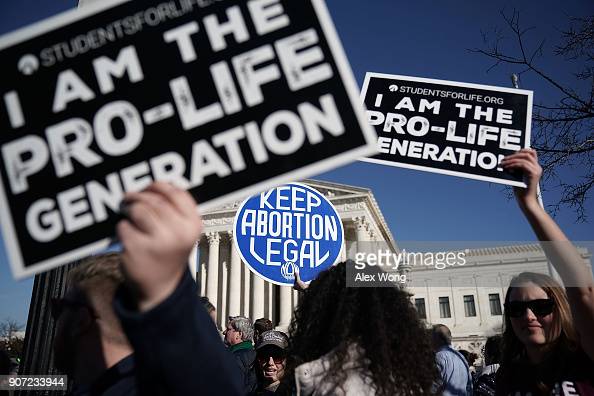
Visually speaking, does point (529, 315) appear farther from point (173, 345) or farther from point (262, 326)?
point (262, 326)

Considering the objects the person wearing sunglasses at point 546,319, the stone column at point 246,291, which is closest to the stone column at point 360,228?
the stone column at point 246,291

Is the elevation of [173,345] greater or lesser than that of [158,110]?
lesser

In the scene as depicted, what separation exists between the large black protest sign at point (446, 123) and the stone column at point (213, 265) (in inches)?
1770

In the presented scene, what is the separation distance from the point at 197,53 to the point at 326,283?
4.73ft

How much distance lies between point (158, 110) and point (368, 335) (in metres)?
1.44

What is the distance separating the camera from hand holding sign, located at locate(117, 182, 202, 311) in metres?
0.97

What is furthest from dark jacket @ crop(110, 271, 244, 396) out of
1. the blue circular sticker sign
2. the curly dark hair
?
the blue circular sticker sign

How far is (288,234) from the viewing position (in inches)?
201

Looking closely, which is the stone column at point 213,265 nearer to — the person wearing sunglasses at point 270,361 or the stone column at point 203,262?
the stone column at point 203,262

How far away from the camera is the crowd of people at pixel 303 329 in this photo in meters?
0.99

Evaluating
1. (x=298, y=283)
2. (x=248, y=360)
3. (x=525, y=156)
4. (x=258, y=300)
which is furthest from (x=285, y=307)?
(x=525, y=156)

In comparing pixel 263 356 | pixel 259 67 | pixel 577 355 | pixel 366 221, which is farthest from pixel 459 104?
pixel 366 221

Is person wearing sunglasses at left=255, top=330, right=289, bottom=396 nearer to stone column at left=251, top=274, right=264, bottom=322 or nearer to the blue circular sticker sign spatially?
the blue circular sticker sign

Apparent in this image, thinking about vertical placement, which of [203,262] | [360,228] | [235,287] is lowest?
[235,287]
